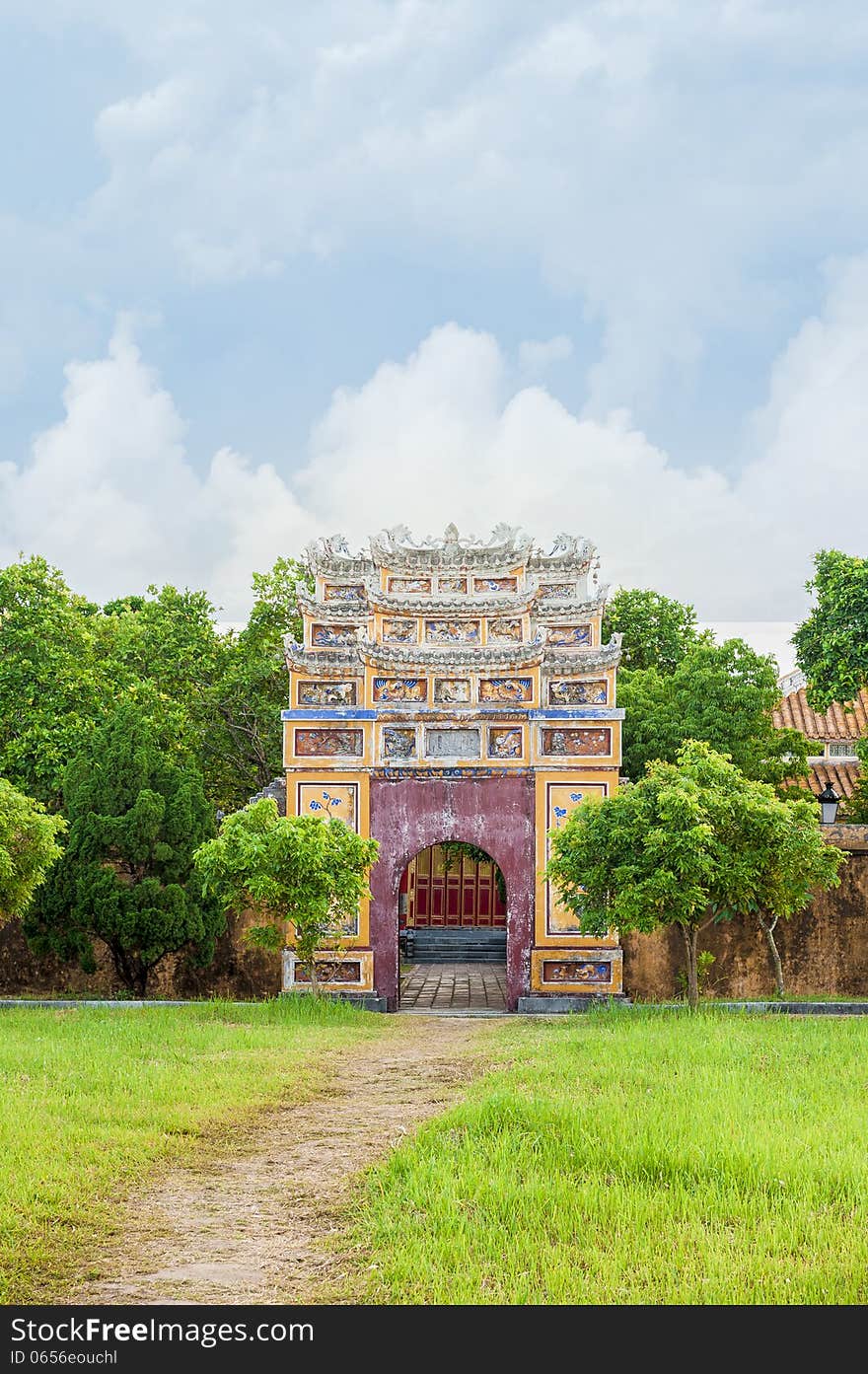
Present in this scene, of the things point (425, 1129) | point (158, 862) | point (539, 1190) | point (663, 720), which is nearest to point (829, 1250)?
point (539, 1190)

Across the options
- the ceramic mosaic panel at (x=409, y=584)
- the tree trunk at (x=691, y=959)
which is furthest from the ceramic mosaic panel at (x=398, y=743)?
the tree trunk at (x=691, y=959)

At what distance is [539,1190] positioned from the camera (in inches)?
212

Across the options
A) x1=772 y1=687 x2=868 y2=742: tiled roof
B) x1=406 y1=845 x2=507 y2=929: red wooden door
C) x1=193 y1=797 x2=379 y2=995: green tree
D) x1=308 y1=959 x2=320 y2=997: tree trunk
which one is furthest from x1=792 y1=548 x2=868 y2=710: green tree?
x1=406 y1=845 x2=507 y2=929: red wooden door

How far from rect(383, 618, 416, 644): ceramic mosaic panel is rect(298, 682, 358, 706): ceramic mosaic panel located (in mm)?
899

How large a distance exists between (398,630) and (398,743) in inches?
66.5

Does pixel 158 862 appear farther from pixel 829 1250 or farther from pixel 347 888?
pixel 829 1250

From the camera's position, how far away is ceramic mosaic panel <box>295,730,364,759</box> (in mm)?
15852

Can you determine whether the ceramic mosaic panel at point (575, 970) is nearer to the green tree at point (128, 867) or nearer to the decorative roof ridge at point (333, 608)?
the green tree at point (128, 867)

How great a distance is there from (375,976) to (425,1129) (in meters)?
9.03

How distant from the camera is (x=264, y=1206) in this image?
219 inches

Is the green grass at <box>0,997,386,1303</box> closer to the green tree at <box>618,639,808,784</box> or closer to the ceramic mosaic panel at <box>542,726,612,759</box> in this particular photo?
the ceramic mosaic panel at <box>542,726,612,759</box>

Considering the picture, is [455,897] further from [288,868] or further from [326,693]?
[288,868]

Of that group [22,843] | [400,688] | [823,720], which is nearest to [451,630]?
[400,688]

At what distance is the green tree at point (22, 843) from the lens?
41.9ft
